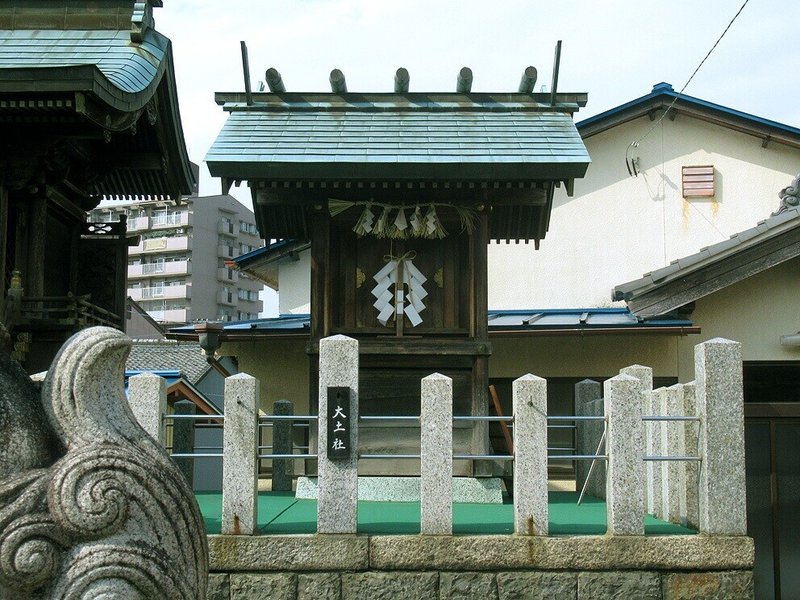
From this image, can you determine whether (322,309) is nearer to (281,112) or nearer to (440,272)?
(440,272)

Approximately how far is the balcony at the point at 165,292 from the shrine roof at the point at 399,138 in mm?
50073

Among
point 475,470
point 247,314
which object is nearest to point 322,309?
point 475,470

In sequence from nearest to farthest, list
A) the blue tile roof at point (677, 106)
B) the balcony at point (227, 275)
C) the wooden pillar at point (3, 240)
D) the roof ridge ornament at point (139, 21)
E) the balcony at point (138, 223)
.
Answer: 1. the wooden pillar at point (3, 240)
2. the roof ridge ornament at point (139, 21)
3. the blue tile roof at point (677, 106)
4. the balcony at point (227, 275)
5. the balcony at point (138, 223)

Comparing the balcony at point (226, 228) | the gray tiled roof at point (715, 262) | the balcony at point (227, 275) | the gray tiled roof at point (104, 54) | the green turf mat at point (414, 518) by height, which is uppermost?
the balcony at point (226, 228)

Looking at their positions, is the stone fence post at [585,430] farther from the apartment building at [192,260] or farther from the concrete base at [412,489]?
the apartment building at [192,260]

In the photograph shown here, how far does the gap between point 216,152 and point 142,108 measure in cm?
184

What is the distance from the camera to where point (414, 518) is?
30.2 feet

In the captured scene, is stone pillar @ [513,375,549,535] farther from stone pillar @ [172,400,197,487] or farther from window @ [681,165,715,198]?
window @ [681,165,715,198]

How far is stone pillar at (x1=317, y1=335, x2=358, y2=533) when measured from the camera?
818cm

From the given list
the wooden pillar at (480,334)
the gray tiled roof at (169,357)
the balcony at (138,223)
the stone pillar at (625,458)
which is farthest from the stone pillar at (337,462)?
the balcony at (138,223)

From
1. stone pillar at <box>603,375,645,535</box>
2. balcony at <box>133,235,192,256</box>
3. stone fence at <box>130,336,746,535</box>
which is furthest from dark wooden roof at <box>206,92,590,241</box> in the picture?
balcony at <box>133,235,192,256</box>

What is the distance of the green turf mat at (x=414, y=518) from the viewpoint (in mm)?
8477

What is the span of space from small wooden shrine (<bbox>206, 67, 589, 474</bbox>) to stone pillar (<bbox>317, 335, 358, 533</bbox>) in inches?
101

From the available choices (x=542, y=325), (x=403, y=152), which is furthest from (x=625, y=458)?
(x=542, y=325)
